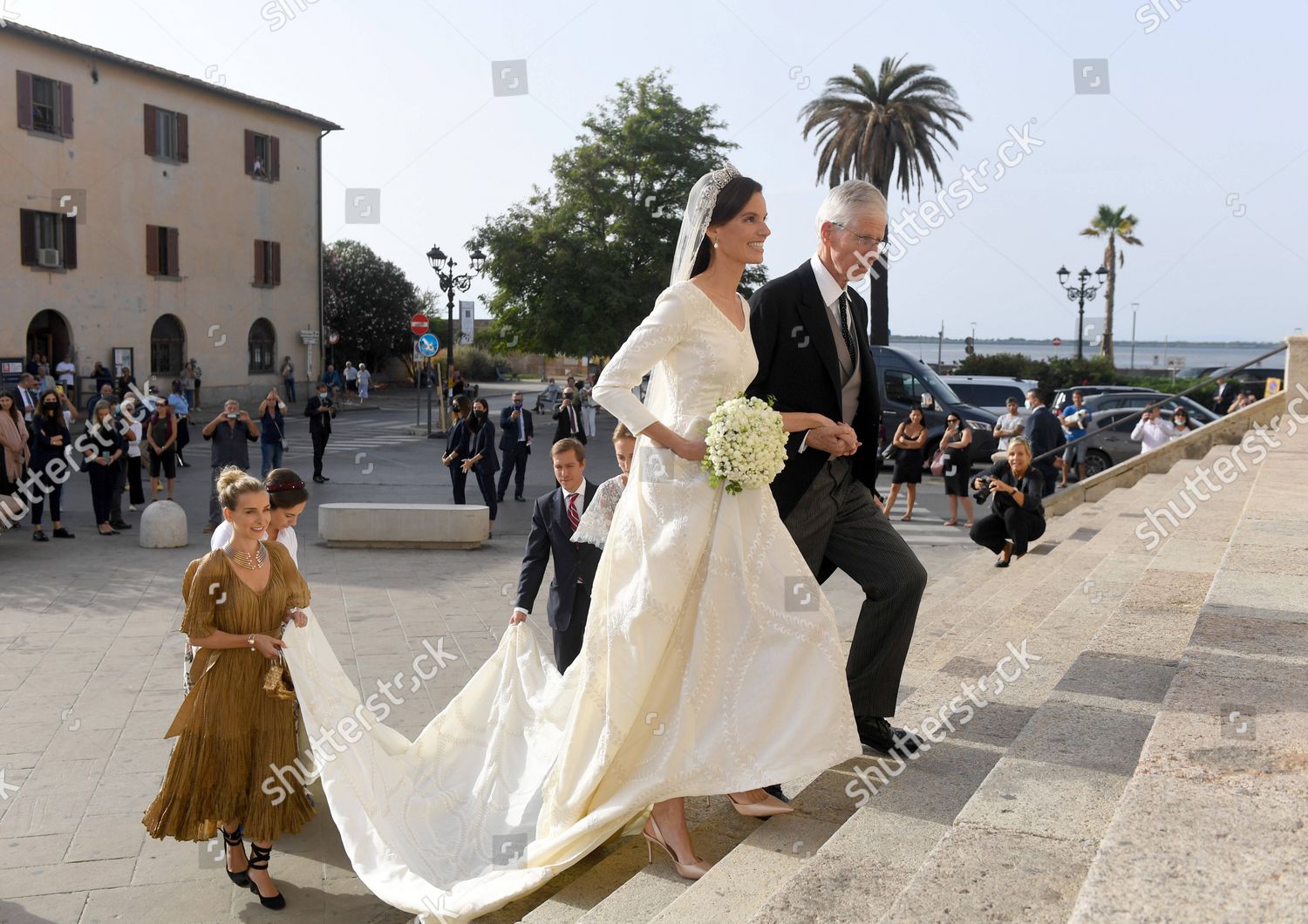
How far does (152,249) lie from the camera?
34156mm

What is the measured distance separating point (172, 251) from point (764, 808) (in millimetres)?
35322

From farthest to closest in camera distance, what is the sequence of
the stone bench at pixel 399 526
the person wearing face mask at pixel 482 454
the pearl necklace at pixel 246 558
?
the person wearing face mask at pixel 482 454
the stone bench at pixel 399 526
the pearl necklace at pixel 246 558

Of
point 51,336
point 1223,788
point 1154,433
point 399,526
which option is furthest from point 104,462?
point 51,336

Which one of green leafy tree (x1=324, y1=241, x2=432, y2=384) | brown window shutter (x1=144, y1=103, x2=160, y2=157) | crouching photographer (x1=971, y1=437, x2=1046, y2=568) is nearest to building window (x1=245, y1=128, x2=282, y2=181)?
brown window shutter (x1=144, y1=103, x2=160, y2=157)

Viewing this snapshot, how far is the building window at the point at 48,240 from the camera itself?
1191 inches

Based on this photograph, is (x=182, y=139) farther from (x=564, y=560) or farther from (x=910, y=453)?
(x=564, y=560)

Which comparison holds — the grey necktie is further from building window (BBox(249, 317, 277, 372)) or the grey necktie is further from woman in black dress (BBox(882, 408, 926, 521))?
building window (BBox(249, 317, 277, 372))

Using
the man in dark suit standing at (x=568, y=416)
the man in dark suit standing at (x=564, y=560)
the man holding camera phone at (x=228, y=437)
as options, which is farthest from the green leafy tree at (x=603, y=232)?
the man in dark suit standing at (x=564, y=560)

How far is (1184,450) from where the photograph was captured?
50.7ft

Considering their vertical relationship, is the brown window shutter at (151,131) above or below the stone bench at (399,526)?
above

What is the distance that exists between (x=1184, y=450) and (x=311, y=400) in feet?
45.3

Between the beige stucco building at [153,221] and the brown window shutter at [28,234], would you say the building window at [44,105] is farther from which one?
the brown window shutter at [28,234]

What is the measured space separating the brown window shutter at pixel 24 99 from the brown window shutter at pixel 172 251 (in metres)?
5.32

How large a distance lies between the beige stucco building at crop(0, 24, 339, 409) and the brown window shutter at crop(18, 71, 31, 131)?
29 millimetres
